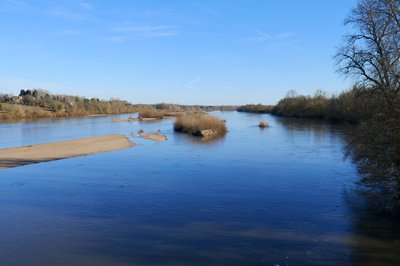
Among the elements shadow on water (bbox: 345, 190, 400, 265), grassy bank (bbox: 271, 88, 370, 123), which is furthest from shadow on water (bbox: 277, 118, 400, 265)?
grassy bank (bbox: 271, 88, 370, 123)

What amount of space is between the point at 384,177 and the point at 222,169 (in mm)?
10441

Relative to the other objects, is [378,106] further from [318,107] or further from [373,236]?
[318,107]

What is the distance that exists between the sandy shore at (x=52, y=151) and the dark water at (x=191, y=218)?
344 cm

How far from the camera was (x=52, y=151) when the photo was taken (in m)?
30.0

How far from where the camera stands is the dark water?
927 centimetres

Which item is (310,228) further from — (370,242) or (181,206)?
(181,206)

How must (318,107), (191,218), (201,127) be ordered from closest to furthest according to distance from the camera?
(191,218) → (201,127) → (318,107)

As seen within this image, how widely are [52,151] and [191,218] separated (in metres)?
21.2

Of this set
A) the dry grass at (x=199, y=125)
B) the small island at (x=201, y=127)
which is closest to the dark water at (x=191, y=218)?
the small island at (x=201, y=127)

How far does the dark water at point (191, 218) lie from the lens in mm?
9273

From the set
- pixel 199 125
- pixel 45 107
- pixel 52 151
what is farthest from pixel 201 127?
pixel 45 107

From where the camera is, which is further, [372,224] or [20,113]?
[20,113]

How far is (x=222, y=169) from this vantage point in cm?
2136

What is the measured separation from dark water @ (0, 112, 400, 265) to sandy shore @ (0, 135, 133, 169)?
3.44 m
